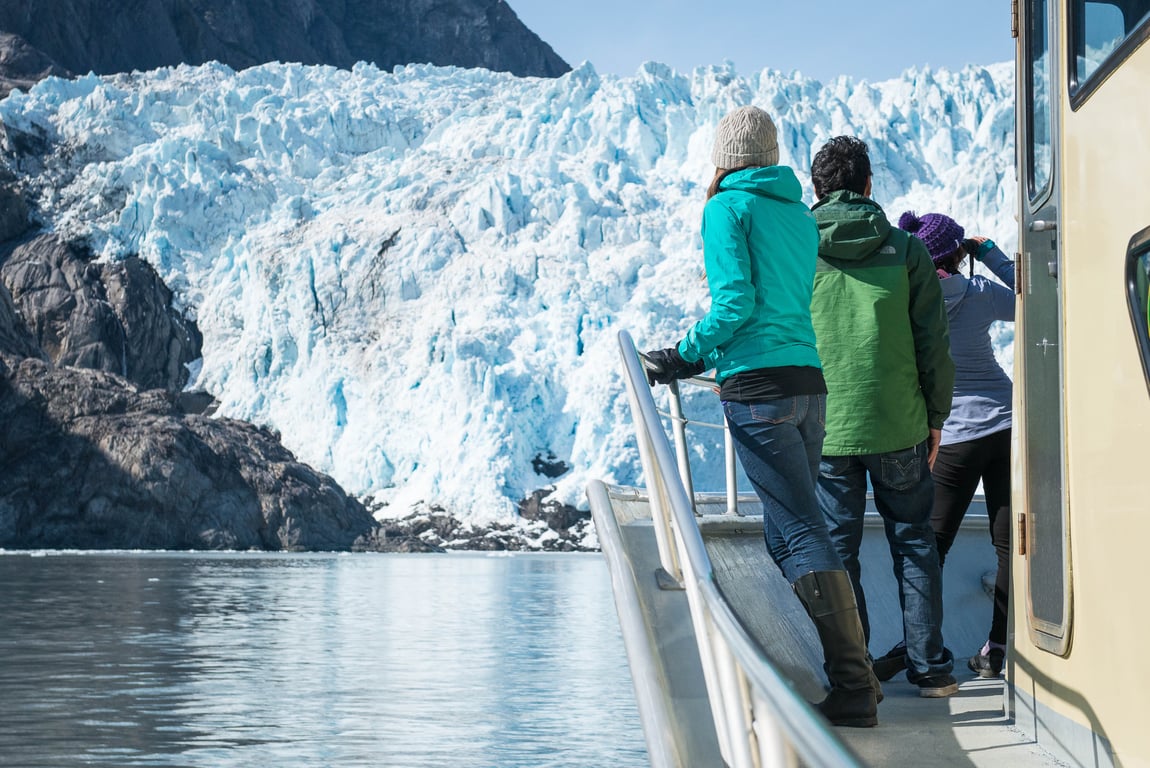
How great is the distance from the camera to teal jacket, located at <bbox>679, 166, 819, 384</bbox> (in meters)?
2.29

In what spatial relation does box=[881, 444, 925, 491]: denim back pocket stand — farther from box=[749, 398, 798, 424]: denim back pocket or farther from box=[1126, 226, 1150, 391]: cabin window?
box=[1126, 226, 1150, 391]: cabin window

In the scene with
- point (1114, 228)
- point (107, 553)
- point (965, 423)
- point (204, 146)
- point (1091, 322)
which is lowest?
point (107, 553)

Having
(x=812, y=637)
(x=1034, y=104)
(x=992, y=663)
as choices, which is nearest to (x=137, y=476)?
(x=812, y=637)

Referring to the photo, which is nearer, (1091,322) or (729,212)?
(1091,322)

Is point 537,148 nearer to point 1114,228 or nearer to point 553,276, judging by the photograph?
point 553,276

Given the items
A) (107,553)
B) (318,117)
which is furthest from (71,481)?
(318,117)

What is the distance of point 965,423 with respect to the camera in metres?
3.15

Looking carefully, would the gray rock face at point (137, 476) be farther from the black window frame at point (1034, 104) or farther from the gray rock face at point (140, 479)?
the black window frame at point (1034, 104)

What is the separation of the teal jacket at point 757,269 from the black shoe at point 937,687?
91 cm

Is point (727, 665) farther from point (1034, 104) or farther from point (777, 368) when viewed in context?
point (1034, 104)

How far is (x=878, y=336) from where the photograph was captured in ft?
8.87

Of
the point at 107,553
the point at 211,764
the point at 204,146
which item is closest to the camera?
the point at 211,764

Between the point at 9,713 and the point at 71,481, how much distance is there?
111ft

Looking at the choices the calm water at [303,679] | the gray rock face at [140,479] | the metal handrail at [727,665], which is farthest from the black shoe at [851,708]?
the gray rock face at [140,479]
